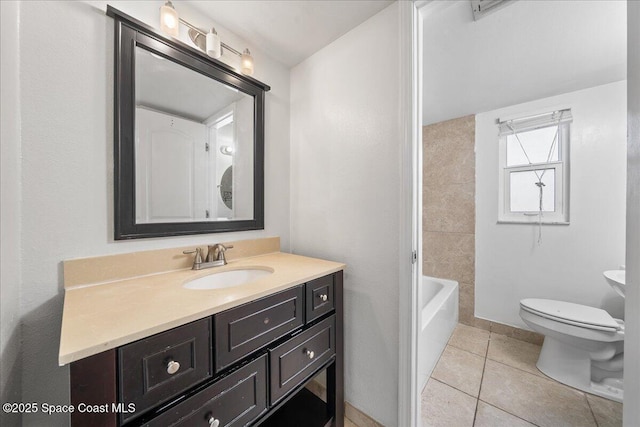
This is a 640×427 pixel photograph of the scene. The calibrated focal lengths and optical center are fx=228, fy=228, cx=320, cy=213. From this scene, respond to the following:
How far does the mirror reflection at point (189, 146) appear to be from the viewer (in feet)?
3.27

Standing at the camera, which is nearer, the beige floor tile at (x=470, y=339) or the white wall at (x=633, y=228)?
the white wall at (x=633, y=228)

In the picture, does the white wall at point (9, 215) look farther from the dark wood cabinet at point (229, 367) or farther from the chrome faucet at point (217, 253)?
the chrome faucet at point (217, 253)

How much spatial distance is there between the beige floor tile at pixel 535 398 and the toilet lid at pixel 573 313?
1.46 feet

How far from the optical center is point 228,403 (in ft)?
2.36

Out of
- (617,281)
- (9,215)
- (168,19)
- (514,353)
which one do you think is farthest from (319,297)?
(514,353)

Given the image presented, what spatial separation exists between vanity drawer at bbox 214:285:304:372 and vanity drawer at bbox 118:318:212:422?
4cm

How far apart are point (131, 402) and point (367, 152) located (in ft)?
4.08

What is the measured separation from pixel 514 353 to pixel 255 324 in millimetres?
2240

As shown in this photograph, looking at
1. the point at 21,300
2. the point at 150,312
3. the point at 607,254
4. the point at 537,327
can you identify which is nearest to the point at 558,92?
the point at 607,254

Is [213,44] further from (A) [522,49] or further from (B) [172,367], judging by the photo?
(A) [522,49]

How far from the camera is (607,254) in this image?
1.72 meters

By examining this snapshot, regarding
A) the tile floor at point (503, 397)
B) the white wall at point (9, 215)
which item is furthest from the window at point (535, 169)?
the white wall at point (9, 215)

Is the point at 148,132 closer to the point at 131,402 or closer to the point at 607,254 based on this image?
the point at 131,402

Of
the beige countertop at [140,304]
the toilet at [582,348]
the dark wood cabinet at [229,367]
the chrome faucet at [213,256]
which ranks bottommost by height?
the toilet at [582,348]
